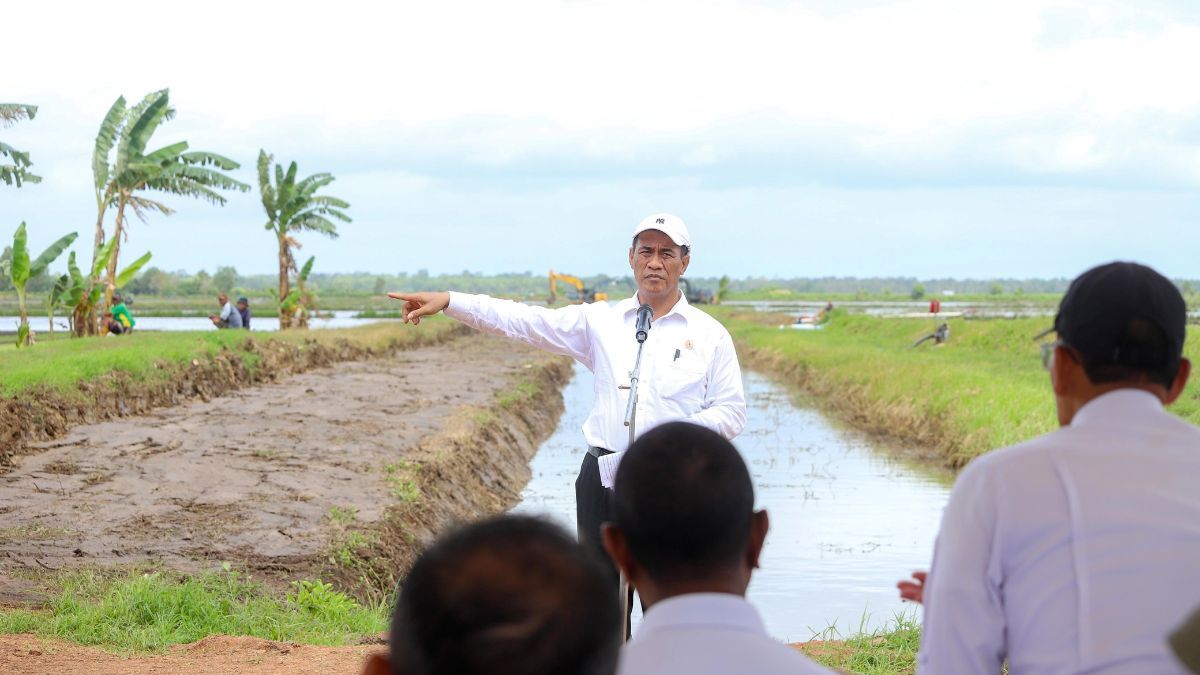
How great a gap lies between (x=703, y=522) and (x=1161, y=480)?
78 cm

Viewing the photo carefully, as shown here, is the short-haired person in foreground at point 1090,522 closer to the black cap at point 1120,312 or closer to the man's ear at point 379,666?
the black cap at point 1120,312

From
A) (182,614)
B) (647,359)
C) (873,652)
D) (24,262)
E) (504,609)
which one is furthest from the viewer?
(24,262)

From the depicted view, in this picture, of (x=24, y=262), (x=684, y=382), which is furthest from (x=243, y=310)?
(x=684, y=382)

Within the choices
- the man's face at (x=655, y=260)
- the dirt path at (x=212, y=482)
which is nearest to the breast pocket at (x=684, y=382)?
the man's face at (x=655, y=260)

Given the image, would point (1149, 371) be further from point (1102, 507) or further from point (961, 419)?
point (961, 419)

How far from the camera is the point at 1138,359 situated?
2389 millimetres

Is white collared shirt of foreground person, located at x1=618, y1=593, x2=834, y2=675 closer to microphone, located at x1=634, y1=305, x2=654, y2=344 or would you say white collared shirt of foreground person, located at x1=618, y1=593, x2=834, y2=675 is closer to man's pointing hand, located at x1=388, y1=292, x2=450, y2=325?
microphone, located at x1=634, y1=305, x2=654, y2=344

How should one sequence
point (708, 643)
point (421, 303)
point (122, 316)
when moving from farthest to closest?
point (122, 316) < point (421, 303) < point (708, 643)

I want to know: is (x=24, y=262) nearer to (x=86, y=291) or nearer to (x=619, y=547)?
(x=86, y=291)

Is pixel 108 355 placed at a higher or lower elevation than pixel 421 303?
lower

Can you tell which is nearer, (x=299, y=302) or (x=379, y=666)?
(x=379, y=666)

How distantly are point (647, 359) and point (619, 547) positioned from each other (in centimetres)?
265

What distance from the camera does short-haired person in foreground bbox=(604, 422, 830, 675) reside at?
82.0 inches

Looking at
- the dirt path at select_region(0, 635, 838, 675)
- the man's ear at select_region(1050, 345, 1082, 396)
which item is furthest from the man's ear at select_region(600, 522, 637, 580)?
the dirt path at select_region(0, 635, 838, 675)
